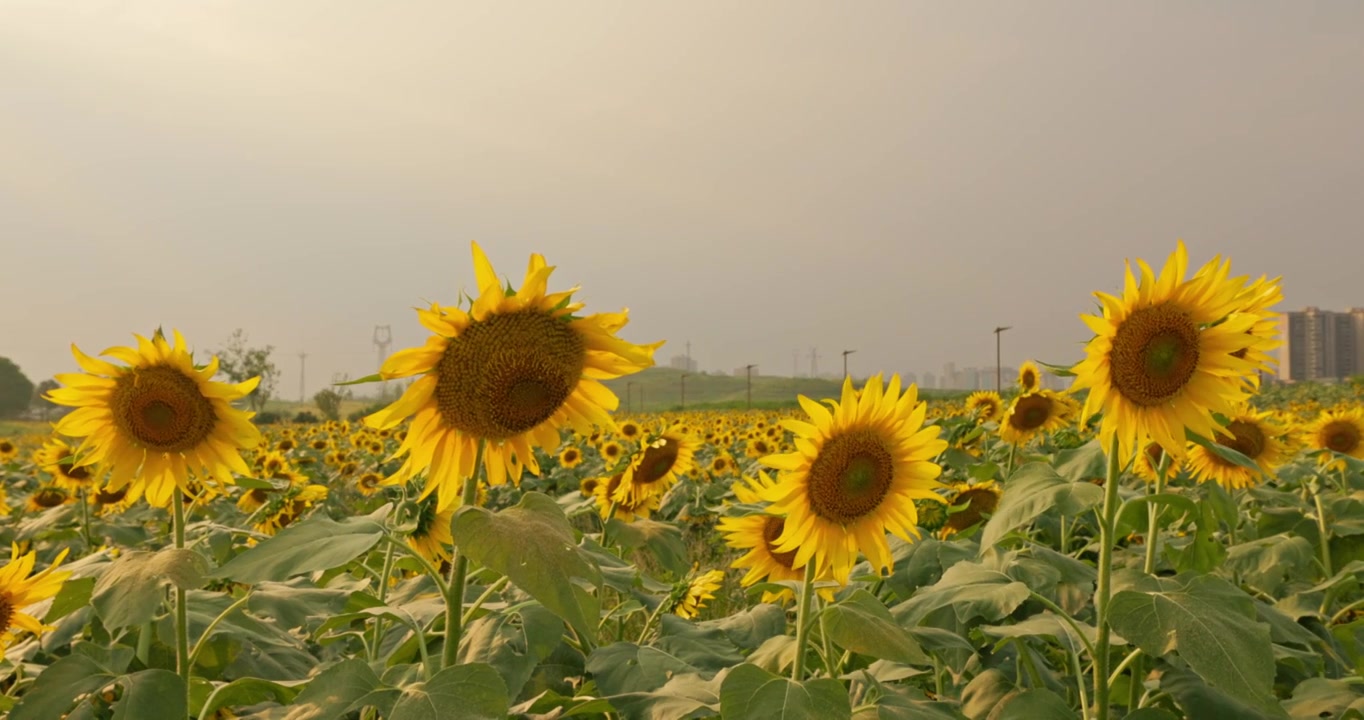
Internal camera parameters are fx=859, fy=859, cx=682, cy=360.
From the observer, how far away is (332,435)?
1622cm

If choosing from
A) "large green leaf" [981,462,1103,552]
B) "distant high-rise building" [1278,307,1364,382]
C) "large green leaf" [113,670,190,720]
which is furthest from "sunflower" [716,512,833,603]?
"distant high-rise building" [1278,307,1364,382]

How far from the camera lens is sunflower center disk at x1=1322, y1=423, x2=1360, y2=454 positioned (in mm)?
5836

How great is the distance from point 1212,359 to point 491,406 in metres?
2.14

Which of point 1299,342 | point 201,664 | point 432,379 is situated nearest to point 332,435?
point 201,664

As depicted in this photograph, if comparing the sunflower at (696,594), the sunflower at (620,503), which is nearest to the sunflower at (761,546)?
the sunflower at (696,594)

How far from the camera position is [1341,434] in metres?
5.86

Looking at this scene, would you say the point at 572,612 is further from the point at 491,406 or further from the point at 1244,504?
the point at 1244,504

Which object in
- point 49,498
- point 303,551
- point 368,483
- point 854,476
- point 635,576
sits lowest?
point 368,483

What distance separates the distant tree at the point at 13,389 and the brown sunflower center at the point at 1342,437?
103404 mm

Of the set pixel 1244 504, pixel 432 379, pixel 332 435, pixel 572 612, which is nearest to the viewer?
pixel 572 612

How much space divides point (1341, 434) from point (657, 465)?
4.69 m

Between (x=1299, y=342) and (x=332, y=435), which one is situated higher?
(x=1299, y=342)

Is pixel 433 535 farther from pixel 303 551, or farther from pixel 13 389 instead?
pixel 13 389

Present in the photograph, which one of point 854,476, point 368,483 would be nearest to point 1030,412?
point 854,476
